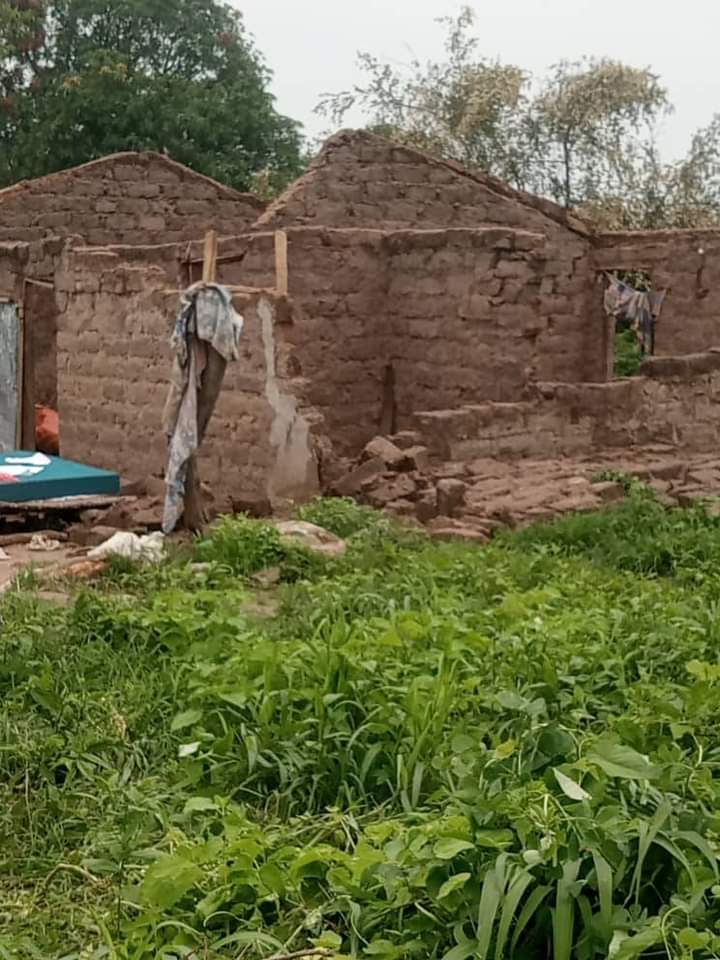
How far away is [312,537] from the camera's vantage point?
744 cm

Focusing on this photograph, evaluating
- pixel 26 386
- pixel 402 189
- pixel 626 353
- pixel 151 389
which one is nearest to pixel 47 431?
pixel 26 386

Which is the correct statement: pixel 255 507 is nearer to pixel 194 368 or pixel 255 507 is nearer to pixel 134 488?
pixel 194 368

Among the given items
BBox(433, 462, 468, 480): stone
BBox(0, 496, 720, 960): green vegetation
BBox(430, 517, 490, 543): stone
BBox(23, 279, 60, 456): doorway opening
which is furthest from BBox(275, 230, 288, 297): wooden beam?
BBox(23, 279, 60, 456): doorway opening

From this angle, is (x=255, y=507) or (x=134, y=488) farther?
(x=134, y=488)

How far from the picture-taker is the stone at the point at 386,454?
9.25 metres

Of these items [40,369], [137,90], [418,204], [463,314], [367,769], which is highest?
[137,90]

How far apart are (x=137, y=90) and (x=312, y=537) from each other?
16778 millimetres

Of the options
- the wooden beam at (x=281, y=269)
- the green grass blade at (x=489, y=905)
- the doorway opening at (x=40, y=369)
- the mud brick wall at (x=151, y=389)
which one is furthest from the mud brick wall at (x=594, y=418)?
the green grass blade at (x=489, y=905)

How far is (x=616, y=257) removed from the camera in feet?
49.7

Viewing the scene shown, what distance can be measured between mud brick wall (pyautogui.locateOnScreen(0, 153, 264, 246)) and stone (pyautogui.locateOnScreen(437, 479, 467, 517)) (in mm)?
7612

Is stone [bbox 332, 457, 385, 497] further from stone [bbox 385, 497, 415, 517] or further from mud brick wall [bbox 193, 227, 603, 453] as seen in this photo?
mud brick wall [bbox 193, 227, 603, 453]

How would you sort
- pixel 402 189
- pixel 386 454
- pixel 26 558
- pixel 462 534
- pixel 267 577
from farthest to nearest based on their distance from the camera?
pixel 402 189 → pixel 386 454 → pixel 26 558 → pixel 462 534 → pixel 267 577

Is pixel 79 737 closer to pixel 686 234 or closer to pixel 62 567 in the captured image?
pixel 62 567

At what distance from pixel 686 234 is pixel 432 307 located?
5099mm
